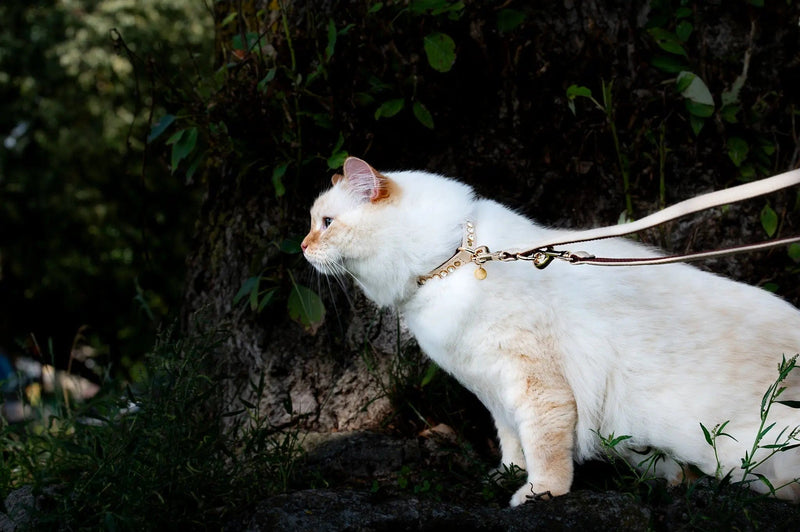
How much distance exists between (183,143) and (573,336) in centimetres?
214

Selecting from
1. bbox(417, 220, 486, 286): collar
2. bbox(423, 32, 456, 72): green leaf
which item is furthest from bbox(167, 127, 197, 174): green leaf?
bbox(417, 220, 486, 286): collar

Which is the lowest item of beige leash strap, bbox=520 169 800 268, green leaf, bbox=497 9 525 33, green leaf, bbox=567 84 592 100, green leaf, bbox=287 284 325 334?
green leaf, bbox=287 284 325 334

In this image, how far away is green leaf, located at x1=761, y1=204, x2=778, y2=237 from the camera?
336 centimetres

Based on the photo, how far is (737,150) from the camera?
11.1 feet

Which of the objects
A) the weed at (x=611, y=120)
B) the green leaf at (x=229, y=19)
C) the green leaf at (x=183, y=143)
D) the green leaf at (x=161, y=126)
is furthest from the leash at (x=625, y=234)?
the green leaf at (x=229, y=19)

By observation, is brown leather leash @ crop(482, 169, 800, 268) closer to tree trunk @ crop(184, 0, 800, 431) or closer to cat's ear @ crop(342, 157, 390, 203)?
cat's ear @ crop(342, 157, 390, 203)

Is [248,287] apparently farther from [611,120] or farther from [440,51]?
[611,120]

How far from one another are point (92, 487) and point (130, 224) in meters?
7.86

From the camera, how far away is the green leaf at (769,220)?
11.0 feet

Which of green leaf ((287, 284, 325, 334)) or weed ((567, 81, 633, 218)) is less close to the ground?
weed ((567, 81, 633, 218))

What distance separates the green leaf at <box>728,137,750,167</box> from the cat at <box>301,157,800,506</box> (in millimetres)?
866

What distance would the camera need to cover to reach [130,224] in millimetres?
9930

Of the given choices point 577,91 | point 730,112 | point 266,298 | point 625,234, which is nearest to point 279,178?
point 266,298

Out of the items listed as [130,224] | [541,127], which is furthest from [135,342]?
[541,127]
